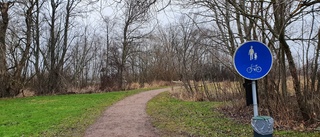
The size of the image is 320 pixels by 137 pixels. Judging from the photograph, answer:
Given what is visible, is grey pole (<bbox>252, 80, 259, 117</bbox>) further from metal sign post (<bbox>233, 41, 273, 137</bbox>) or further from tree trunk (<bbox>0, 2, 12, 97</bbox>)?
tree trunk (<bbox>0, 2, 12, 97</bbox>)

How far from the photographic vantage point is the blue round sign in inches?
177

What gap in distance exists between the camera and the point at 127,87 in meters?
28.6

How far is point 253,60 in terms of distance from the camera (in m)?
4.55

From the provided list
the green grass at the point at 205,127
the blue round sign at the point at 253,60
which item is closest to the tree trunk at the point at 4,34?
the green grass at the point at 205,127

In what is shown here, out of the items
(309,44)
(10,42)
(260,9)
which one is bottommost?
(309,44)

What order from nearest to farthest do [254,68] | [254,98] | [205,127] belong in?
[254,68]
[254,98]
[205,127]

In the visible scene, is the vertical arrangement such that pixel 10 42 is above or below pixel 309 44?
above

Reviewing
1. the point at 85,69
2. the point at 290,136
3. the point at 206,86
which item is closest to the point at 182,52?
the point at 206,86

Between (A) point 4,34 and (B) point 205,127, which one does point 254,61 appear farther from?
(A) point 4,34

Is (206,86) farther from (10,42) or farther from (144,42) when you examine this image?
(144,42)

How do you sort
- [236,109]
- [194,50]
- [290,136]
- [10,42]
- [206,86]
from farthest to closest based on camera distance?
1. [10,42]
2. [194,50]
3. [206,86]
4. [236,109]
5. [290,136]

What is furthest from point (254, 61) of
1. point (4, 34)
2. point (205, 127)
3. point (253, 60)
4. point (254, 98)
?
point (4, 34)

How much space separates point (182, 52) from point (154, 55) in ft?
58.1

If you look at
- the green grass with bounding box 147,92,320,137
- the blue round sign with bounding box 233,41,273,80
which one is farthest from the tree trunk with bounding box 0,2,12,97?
the blue round sign with bounding box 233,41,273,80
